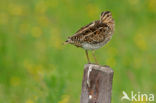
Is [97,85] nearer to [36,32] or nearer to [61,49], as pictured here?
[61,49]

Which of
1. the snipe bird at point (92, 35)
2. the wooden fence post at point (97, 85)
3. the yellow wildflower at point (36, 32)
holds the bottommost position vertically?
the wooden fence post at point (97, 85)

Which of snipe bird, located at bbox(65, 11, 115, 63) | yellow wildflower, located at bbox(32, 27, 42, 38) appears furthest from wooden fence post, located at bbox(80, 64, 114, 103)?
yellow wildflower, located at bbox(32, 27, 42, 38)

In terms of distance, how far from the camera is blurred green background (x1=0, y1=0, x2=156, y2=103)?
11.5 metres

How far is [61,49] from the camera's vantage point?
13.5m

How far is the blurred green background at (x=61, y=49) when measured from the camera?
1149 centimetres

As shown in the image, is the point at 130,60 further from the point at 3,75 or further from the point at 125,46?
the point at 3,75

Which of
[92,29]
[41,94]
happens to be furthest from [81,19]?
[92,29]

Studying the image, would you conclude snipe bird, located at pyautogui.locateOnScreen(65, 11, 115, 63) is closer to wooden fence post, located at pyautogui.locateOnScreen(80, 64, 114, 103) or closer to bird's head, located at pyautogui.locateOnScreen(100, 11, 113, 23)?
bird's head, located at pyautogui.locateOnScreen(100, 11, 113, 23)

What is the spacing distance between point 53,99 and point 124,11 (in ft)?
22.9

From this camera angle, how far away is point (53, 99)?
986 centimetres

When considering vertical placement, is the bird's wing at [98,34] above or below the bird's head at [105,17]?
below

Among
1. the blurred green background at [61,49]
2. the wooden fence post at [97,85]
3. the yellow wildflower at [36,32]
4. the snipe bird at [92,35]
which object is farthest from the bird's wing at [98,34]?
the yellow wildflower at [36,32]

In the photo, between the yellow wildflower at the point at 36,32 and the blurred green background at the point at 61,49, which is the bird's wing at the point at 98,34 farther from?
the yellow wildflower at the point at 36,32

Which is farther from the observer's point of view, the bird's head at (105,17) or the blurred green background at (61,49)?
the blurred green background at (61,49)
